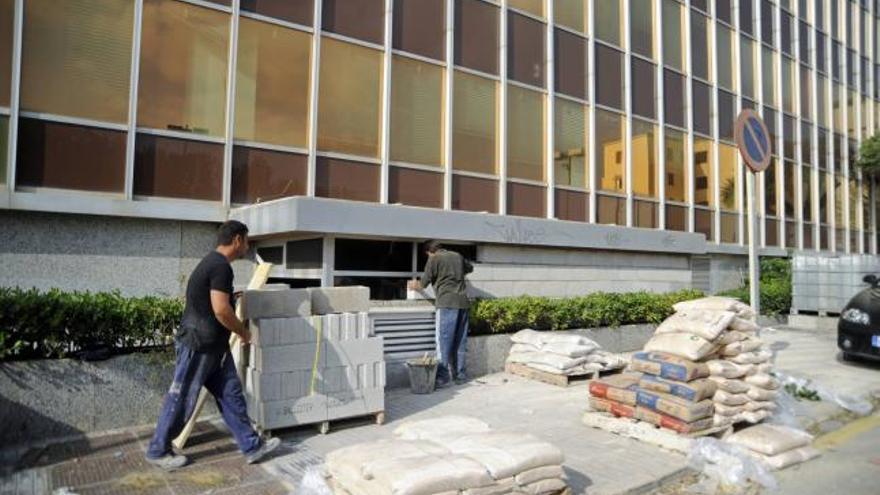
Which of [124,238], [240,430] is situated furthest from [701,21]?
[240,430]

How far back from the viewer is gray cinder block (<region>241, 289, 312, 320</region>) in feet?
18.2

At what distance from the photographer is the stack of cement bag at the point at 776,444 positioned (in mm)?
5414

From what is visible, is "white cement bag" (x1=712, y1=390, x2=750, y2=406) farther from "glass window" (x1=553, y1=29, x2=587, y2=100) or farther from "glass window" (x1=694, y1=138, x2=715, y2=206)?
"glass window" (x1=694, y1=138, x2=715, y2=206)

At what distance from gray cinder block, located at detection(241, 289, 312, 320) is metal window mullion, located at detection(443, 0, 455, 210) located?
212 inches

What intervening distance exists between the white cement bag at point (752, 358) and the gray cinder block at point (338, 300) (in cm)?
379

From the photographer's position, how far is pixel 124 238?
7.82 metres

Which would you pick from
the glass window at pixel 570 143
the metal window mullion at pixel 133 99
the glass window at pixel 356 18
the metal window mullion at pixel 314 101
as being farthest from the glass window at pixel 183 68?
the glass window at pixel 570 143

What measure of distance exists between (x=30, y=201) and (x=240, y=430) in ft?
14.2

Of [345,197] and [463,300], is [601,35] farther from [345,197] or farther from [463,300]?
[463,300]

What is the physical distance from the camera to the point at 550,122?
41.6ft

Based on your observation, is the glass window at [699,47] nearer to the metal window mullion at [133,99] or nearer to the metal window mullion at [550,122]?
the metal window mullion at [550,122]

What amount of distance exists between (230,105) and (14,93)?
2.53m

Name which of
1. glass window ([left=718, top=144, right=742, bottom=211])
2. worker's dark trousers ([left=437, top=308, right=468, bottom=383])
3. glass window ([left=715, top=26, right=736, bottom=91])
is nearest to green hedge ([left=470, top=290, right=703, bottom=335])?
worker's dark trousers ([left=437, top=308, right=468, bottom=383])

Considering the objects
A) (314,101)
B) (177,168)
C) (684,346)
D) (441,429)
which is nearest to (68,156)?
(177,168)
